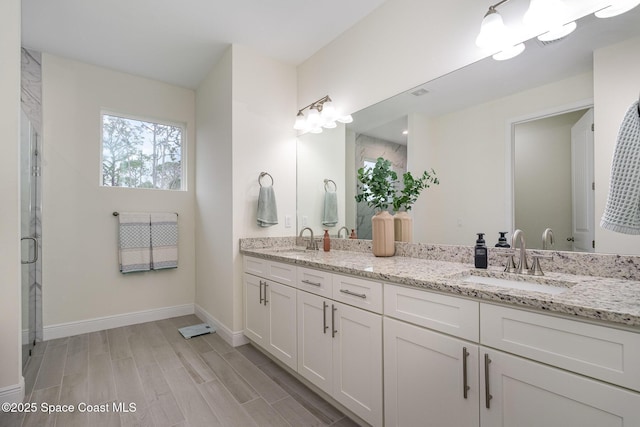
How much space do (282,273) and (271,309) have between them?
1.07 ft

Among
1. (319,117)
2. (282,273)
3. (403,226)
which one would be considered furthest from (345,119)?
(282,273)

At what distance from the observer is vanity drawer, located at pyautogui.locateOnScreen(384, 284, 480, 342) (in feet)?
3.66

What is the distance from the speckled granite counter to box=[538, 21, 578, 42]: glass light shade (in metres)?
1.11

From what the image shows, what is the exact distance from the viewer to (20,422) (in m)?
1.66

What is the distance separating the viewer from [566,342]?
0.89 metres

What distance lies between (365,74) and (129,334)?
127 inches

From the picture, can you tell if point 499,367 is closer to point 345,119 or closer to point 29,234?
point 345,119

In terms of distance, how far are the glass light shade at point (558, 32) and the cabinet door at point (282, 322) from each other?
6.40 feet

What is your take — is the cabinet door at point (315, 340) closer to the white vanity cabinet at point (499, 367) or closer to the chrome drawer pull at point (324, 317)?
the chrome drawer pull at point (324, 317)

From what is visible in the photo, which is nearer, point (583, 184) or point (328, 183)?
point (583, 184)

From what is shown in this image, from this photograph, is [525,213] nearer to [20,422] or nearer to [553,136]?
[553,136]

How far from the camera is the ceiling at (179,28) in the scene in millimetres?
2219

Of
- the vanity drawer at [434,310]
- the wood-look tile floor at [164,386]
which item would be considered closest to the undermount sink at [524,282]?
the vanity drawer at [434,310]

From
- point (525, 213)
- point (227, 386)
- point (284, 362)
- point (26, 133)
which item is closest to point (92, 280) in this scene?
point (26, 133)
